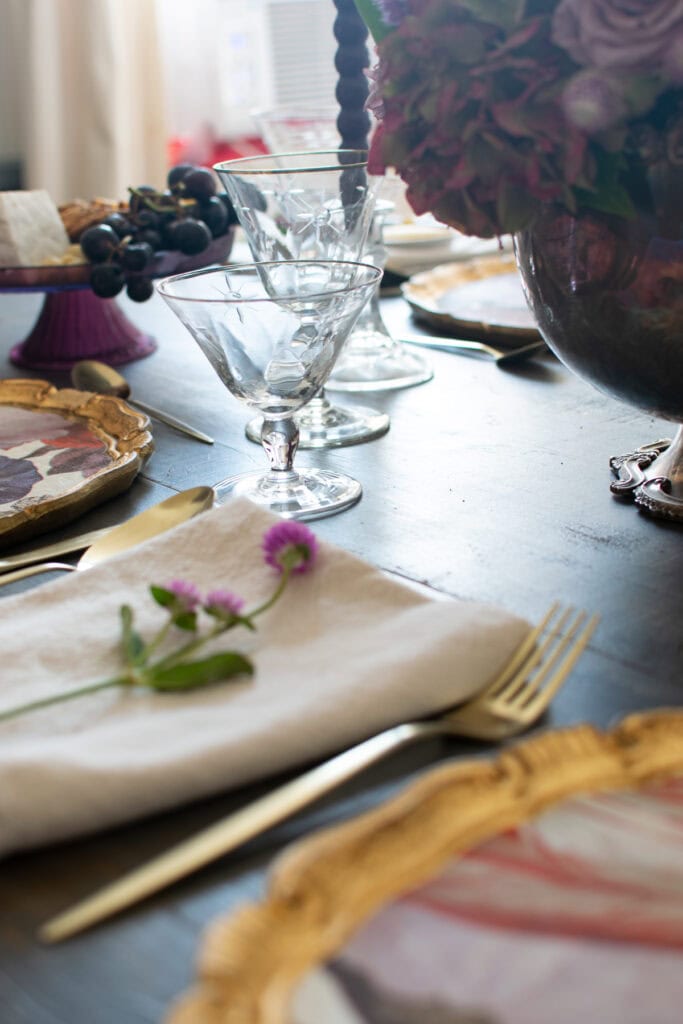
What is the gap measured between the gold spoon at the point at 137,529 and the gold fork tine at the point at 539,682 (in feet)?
0.79

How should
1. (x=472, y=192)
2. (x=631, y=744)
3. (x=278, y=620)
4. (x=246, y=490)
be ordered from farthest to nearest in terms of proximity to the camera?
(x=246, y=490) → (x=472, y=192) → (x=278, y=620) → (x=631, y=744)

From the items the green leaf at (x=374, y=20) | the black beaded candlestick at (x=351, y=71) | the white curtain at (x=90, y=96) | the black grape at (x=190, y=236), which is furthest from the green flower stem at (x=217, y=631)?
the white curtain at (x=90, y=96)

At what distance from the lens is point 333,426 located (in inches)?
32.9

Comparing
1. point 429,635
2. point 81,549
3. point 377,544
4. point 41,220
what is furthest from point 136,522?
point 41,220

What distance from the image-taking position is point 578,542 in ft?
1.99

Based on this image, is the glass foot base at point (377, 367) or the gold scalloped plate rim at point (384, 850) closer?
the gold scalloped plate rim at point (384, 850)

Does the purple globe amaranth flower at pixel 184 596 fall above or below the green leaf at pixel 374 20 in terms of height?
below

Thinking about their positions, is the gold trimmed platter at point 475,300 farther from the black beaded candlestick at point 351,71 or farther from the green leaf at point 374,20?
the green leaf at point 374,20

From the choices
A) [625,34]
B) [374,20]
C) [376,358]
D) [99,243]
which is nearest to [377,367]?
[376,358]

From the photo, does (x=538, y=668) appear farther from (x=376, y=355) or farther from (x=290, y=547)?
(x=376, y=355)

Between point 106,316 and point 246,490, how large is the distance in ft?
1.56

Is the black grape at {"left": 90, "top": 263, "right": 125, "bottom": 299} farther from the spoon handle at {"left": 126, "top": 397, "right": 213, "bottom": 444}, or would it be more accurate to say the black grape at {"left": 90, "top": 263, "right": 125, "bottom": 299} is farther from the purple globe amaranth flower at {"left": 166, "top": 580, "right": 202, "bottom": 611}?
the purple globe amaranth flower at {"left": 166, "top": 580, "right": 202, "bottom": 611}

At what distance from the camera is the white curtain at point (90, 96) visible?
2688mm

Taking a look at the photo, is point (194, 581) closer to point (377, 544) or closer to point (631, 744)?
A: point (377, 544)
